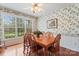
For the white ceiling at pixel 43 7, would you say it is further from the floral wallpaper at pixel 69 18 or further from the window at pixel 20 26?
the window at pixel 20 26

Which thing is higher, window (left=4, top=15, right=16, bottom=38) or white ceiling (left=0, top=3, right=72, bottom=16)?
white ceiling (left=0, top=3, right=72, bottom=16)

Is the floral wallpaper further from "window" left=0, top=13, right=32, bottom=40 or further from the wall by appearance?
"window" left=0, top=13, right=32, bottom=40

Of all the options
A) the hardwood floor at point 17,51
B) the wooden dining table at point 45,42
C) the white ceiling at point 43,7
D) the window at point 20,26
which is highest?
the white ceiling at point 43,7

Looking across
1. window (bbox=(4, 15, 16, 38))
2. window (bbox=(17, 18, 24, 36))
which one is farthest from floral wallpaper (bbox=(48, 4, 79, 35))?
window (bbox=(4, 15, 16, 38))

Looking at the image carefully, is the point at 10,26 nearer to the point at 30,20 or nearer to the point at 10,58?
the point at 30,20

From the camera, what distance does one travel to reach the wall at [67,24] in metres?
2.15

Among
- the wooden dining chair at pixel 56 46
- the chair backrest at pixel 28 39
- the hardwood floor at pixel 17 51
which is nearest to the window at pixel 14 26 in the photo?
the chair backrest at pixel 28 39

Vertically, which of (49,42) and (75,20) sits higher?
(75,20)

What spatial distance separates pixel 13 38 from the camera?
7.27 ft

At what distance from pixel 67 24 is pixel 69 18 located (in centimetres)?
12

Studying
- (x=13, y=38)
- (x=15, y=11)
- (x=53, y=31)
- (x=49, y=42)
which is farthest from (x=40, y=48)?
(x=15, y=11)

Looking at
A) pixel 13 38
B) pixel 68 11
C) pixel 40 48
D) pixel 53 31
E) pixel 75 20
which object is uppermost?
pixel 68 11

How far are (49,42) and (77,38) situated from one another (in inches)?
21.1

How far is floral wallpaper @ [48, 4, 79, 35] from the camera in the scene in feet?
7.03
